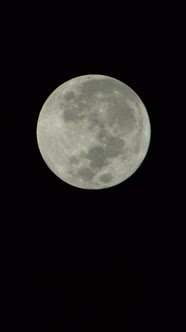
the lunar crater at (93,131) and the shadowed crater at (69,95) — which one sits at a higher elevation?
the shadowed crater at (69,95)

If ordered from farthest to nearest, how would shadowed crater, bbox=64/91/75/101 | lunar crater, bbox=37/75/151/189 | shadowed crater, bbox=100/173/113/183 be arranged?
1. shadowed crater, bbox=100/173/113/183
2. shadowed crater, bbox=64/91/75/101
3. lunar crater, bbox=37/75/151/189

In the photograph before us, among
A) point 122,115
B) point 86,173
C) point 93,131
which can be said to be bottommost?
point 86,173

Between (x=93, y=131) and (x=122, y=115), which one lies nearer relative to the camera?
(x=93, y=131)

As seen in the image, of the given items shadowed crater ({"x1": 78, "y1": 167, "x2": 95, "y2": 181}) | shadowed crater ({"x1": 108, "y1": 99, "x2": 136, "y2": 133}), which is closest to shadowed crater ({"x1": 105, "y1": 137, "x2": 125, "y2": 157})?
shadowed crater ({"x1": 108, "y1": 99, "x2": 136, "y2": 133})

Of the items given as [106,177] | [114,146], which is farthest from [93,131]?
[106,177]

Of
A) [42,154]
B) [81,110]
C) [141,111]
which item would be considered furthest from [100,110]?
[42,154]

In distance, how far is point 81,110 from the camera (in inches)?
340

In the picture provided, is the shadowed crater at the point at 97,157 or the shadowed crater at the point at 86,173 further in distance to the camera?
the shadowed crater at the point at 86,173

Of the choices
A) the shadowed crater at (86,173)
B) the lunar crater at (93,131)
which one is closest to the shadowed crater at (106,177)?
the lunar crater at (93,131)

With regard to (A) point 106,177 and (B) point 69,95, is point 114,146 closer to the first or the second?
(A) point 106,177

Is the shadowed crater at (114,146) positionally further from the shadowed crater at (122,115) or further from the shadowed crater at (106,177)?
the shadowed crater at (106,177)

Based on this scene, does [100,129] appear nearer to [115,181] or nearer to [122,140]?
[122,140]

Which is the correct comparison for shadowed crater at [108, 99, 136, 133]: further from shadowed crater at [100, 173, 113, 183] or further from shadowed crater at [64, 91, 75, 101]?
shadowed crater at [100, 173, 113, 183]

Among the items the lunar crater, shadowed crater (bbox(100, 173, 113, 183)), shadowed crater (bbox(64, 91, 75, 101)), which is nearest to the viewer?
the lunar crater
